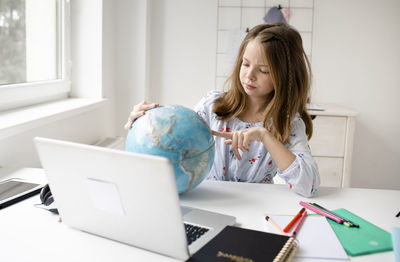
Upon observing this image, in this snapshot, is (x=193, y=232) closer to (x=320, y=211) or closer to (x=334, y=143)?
(x=320, y=211)

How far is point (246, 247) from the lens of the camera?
2.84ft

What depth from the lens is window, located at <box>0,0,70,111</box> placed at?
6.13 feet

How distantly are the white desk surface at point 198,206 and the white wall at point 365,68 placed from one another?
194cm

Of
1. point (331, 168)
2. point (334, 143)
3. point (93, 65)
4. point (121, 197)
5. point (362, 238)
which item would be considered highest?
point (93, 65)

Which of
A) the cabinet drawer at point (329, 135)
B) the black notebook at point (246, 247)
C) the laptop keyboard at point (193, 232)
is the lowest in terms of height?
the cabinet drawer at point (329, 135)

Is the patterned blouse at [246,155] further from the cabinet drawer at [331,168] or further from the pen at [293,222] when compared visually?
the cabinet drawer at [331,168]

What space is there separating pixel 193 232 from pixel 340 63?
2.55 meters

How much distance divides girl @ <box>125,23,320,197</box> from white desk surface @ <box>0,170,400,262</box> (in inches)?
4.2

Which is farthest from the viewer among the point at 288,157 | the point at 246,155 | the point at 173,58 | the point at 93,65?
the point at 173,58

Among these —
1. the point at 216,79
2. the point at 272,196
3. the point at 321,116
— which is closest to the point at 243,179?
the point at 272,196

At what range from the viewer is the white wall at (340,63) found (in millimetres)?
3111

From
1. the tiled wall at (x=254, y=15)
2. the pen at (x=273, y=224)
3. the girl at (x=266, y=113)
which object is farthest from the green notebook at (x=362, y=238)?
the tiled wall at (x=254, y=15)

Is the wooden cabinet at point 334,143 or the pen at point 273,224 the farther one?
the wooden cabinet at point 334,143

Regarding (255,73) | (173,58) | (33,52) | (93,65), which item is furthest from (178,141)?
(173,58)
